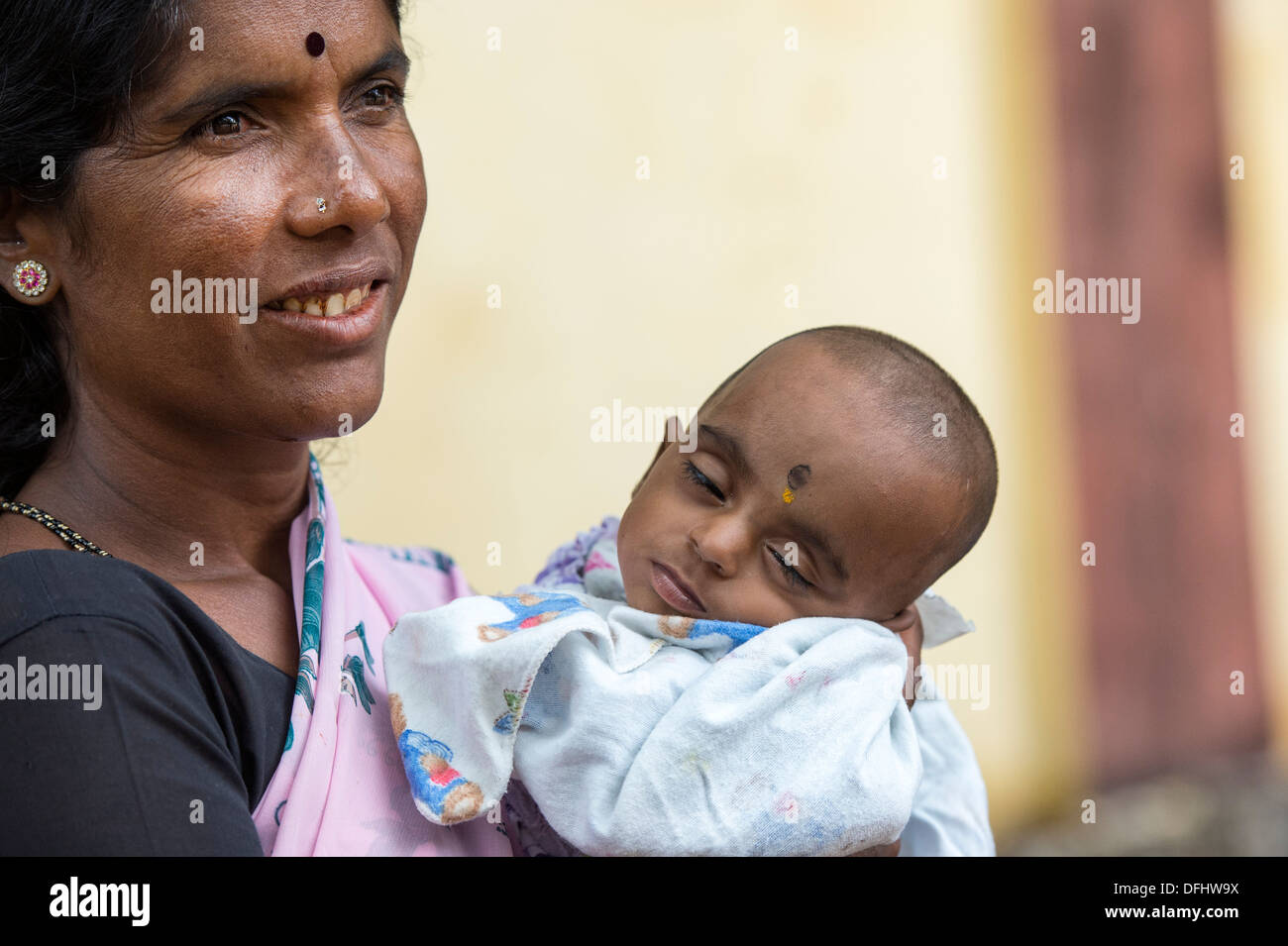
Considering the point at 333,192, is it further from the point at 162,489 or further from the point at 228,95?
the point at 162,489

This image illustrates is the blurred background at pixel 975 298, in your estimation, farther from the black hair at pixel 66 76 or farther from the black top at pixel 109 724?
the black top at pixel 109 724

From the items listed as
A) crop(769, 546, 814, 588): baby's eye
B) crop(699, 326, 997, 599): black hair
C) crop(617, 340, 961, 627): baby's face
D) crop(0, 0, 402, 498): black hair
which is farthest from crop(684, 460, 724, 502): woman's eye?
crop(0, 0, 402, 498): black hair

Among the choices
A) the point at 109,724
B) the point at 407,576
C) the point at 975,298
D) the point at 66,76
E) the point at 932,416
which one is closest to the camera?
the point at 109,724

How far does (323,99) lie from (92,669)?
2.45ft

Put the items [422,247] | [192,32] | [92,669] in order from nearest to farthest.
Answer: [92,669]
[192,32]
[422,247]

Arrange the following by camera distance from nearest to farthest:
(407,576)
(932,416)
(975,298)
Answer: (932,416) → (407,576) → (975,298)

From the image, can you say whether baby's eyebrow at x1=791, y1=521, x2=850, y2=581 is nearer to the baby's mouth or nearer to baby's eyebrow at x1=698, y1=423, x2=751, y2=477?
baby's eyebrow at x1=698, y1=423, x2=751, y2=477

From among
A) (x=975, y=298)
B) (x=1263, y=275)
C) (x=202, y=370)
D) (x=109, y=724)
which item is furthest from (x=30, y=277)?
(x=1263, y=275)

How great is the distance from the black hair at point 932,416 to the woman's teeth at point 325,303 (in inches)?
24.2

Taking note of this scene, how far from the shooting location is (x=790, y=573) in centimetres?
178

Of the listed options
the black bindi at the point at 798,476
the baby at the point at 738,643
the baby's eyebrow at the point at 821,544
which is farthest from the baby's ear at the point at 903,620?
the black bindi at the point at 798,476

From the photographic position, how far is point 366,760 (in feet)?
5.37

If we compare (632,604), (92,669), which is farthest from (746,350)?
(92,669)
